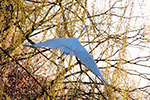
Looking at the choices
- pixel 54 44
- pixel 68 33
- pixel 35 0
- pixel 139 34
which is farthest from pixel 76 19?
pixel 139 34

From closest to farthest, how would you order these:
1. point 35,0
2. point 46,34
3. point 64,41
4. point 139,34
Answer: point 64,41 → point 46,34 → point 35,0 → point 139,34

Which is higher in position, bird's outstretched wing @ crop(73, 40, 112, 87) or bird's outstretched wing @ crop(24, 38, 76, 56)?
bird's outstretched wing @ crop(24, 38, 76, 56)

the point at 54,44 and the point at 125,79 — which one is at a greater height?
the point at 54,44

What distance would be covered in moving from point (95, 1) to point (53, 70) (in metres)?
0.52

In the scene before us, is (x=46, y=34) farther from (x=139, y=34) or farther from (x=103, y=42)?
(x=139, y=34)

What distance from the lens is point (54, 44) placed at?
2.90 feet

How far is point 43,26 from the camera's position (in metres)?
1.55

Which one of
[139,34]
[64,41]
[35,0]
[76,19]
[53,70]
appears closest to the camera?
[64,41]

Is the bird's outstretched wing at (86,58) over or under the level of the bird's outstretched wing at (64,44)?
under

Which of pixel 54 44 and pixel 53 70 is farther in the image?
pixel 53 70

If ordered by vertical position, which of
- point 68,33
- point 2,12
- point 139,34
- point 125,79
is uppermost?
point 2,12

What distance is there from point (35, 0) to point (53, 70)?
63 centimetres

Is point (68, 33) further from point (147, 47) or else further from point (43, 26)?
point (147, 47)

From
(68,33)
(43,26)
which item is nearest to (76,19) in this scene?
(68,33)
